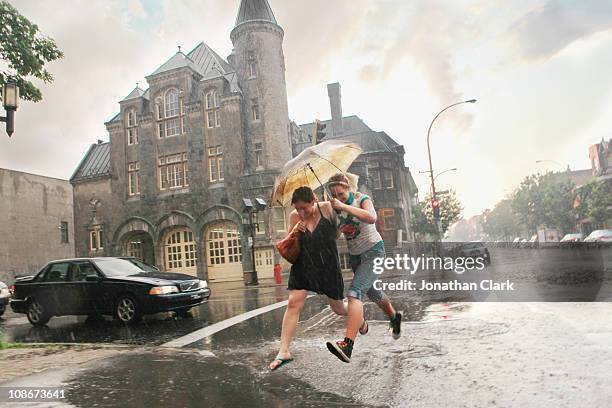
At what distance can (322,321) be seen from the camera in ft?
24.6

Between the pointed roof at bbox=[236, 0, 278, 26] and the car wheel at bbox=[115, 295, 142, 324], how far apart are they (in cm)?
2473

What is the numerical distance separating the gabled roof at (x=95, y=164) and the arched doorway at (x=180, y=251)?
22.5 ft

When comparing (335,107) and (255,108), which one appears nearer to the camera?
(255,108)

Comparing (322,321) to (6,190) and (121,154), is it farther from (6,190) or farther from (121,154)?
(6,190)

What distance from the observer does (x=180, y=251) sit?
29969 millimetres

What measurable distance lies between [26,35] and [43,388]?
10441 mm

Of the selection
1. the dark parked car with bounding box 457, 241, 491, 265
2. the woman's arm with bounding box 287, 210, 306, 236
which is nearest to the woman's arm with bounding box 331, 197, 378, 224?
the woman's arm with bounding box 287, 210, 306, 236

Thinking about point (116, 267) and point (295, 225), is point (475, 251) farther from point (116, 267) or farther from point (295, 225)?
point (295, 225)

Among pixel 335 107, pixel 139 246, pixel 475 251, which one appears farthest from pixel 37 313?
pixel 335 107

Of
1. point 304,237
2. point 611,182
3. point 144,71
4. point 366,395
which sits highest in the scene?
point 144,71

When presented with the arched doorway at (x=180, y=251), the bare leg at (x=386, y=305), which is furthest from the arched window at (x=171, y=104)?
the bare leg at (x=386, y=305)

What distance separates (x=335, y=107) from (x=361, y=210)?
35795mm

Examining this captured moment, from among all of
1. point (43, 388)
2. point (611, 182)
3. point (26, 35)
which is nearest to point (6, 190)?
point (26, 35)

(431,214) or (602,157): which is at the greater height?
(602,157)
